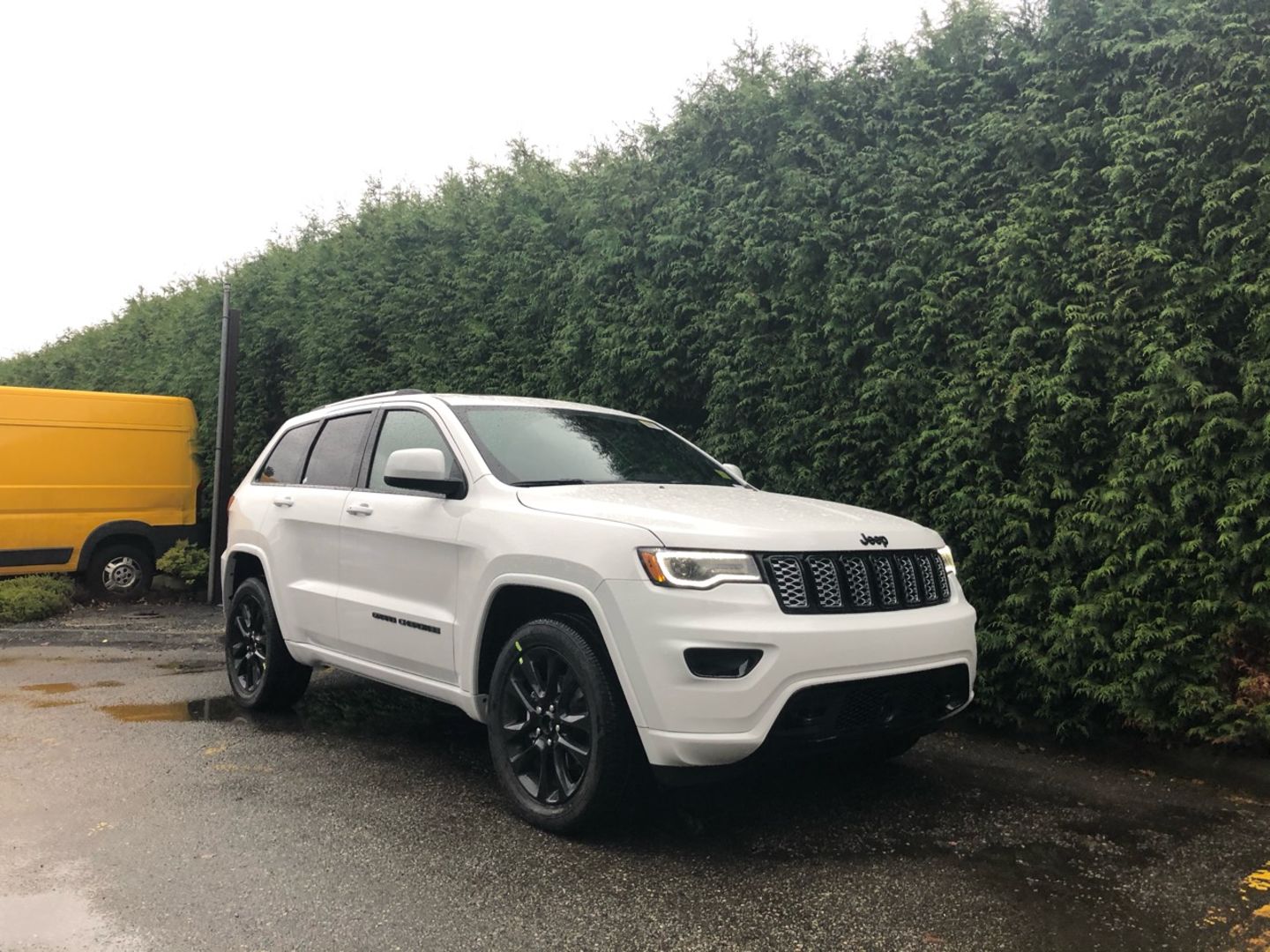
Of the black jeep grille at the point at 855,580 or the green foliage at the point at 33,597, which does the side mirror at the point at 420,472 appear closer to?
the black jeep grille at the point at 855,580

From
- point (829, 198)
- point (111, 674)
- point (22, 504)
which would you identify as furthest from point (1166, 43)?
point (22, 504)

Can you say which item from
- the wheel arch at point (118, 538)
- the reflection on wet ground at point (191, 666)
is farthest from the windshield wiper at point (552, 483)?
the wheel arch at point (118, 538)

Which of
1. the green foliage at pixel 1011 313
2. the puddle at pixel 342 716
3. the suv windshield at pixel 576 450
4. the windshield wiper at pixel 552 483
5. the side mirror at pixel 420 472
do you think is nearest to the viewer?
the side mirror at pixel 420 472

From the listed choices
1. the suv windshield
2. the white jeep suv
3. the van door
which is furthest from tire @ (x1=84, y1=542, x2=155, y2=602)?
the suv windshield

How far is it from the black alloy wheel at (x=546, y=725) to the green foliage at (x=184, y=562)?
8571 mm

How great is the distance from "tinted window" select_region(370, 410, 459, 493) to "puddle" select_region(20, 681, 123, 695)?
10.1 feet

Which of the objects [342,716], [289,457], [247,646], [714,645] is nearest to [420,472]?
[714,645]

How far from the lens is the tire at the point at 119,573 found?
1116 centimetres

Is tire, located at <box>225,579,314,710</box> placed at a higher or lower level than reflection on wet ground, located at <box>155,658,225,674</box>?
higher

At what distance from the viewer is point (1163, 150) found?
5.03 meters

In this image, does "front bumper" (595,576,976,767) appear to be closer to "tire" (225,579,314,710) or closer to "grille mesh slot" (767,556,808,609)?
"grille mesh slot" (767,556,808,609)

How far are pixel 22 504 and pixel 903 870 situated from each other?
10.0m

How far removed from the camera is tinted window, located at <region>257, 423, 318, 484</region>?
6.07 metres

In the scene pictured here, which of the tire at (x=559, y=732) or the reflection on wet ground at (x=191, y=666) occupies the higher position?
the tire at (x=559, y=732)
